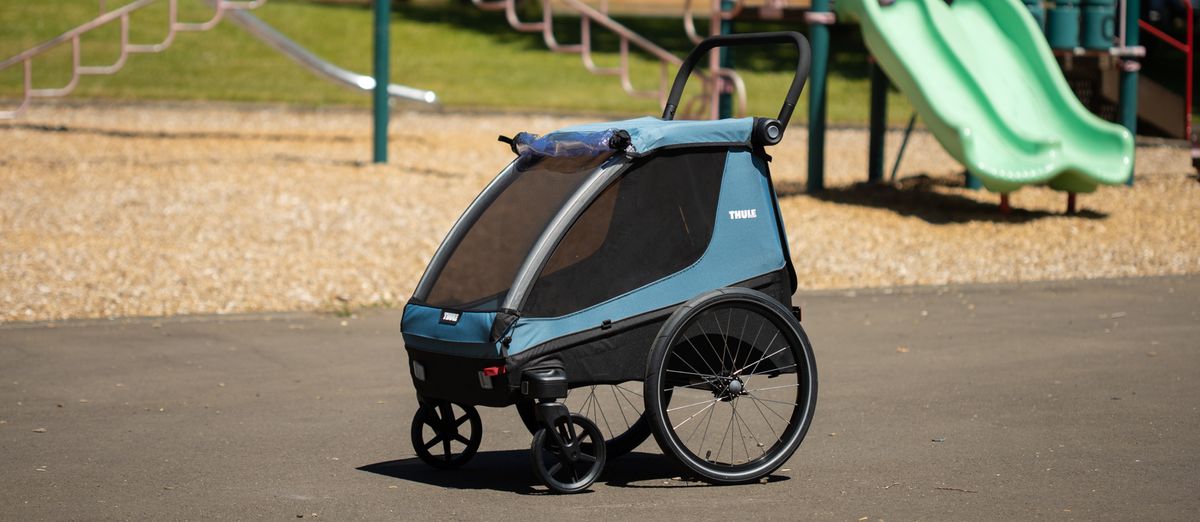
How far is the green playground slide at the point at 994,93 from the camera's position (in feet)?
42.3

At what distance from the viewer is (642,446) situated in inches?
260

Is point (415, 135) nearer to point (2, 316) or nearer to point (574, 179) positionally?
point (2, 316)

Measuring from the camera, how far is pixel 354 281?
1062 cm

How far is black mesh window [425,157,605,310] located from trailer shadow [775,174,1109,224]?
7.87 metres

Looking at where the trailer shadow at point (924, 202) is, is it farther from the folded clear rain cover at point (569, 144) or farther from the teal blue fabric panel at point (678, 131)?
the folded clear rain cover at point (569, 144)

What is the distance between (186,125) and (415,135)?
2879 mm

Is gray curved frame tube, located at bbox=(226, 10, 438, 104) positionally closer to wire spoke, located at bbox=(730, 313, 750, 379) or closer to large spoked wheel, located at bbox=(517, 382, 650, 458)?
large spoked wheel, located at bbox=(517, 382, 650, 458)

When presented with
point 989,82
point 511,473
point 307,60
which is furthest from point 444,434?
point 307,60

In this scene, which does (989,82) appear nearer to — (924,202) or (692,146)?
(924,202)

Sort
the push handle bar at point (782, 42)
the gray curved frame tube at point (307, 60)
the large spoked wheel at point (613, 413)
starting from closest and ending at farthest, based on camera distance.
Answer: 1. the push handle bar at point (782, 42)
2. the large spoked wheel at point (613, 413)
3. the gray curved frame tube at point (307, 60)

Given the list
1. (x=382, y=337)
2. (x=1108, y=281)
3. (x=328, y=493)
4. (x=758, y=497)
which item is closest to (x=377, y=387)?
(x=382, y=337)

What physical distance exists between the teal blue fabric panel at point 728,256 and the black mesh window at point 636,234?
3 centimetres

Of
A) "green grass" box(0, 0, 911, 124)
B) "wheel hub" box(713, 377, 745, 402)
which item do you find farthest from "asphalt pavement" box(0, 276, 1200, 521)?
"green grass" box(0, 0, 911, 124)

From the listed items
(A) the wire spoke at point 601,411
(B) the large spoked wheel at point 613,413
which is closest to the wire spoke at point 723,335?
(B) the large spoked wheel at point 613,413
